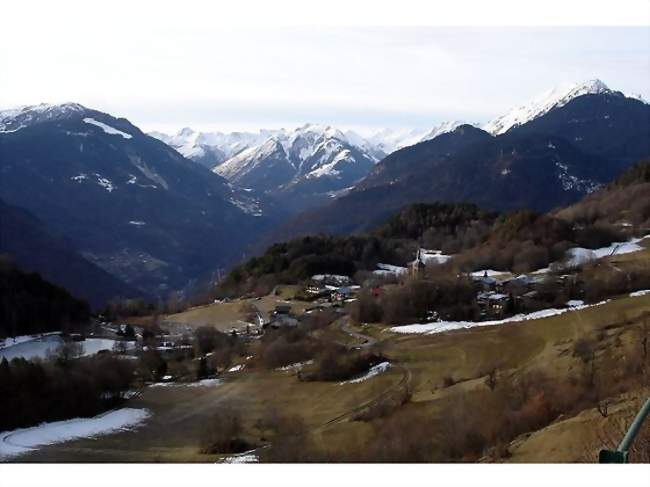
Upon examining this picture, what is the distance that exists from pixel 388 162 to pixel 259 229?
27.0 metres

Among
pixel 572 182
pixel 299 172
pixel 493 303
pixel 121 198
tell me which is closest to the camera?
pixel 493 303

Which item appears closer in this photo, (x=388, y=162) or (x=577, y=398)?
(x=577, y=398)

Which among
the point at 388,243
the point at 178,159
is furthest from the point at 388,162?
the point at 388,243

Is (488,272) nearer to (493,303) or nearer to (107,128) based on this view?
(493,303)

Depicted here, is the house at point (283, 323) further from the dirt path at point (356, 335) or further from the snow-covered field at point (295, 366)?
the snow-covered field at point (295, 366)

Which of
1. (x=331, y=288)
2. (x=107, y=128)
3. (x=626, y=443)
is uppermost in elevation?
(x=107, y=128)

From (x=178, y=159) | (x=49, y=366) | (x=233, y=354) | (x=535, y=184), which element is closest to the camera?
(x=49, y=366)

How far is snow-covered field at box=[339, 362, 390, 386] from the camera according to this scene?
9.65m

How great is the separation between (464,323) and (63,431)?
9176mm

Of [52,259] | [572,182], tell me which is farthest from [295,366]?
[572,182]

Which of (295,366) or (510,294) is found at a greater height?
(295,366)

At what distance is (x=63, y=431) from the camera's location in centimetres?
700

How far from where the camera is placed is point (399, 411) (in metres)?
7.85

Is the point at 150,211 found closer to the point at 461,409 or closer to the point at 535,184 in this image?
the point at 535,184
